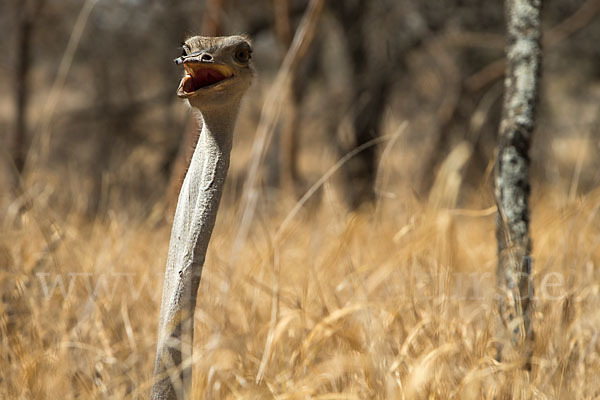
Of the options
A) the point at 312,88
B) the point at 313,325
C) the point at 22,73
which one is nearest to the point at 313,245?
the point at 313,325

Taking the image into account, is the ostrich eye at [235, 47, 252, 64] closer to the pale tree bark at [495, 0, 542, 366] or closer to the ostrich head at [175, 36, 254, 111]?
the ostrich head at [175, 36, 254, 111]

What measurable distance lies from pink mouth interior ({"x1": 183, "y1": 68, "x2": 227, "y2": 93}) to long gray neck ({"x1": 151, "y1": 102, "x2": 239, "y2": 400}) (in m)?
0.04

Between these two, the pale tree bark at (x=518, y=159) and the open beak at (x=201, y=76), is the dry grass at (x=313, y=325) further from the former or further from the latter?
the open beak at (x=201, y=76)

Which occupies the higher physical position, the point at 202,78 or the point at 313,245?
the point at 202,78

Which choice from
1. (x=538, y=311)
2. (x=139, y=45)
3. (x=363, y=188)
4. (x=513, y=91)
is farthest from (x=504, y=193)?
(x=139, y=45)

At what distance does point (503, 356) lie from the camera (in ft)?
4.54

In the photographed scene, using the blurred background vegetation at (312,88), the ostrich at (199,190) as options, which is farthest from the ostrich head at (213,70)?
the blurred background vegetation at (312,88)

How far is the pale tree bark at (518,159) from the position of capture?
4.74 feet

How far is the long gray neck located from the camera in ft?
3.24

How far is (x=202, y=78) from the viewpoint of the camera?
0.96m

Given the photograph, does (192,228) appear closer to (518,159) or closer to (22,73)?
(518,159)

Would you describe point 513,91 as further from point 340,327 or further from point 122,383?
point 122,383

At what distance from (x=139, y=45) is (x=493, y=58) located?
2.58m

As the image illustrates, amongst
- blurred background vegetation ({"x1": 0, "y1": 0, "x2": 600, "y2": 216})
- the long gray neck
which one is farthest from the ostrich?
blurred background vegetation ({"x1": 0, "y1": 0, "x2": 600, "y2": 216})
